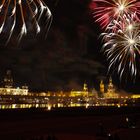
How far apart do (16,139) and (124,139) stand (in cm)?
915

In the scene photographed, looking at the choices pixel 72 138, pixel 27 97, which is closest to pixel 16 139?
pixel 72 138

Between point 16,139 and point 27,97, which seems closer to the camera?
point 16,139

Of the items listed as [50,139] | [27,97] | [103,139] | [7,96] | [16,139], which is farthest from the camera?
[27,97]

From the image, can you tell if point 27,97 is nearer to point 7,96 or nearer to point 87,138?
point 7,96

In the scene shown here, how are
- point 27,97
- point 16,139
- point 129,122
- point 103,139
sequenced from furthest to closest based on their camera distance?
point 27,97 → point 129,122 → point 16,139 → point 103,139

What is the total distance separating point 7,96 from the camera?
178 metres

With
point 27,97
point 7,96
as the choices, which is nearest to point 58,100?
point 27,97

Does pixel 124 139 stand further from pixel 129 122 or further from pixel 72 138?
pixel 129 122

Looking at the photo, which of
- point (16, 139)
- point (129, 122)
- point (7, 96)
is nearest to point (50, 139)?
point (16, 139)

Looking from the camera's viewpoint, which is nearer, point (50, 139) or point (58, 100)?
point (50, 139)

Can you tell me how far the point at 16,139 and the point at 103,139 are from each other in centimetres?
819

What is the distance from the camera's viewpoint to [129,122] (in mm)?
28812

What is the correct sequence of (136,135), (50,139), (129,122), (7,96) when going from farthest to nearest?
(7,96) → (129,122) → (136,135) → (50,139)

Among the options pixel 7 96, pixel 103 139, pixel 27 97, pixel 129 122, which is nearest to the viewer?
pixel 103 139
